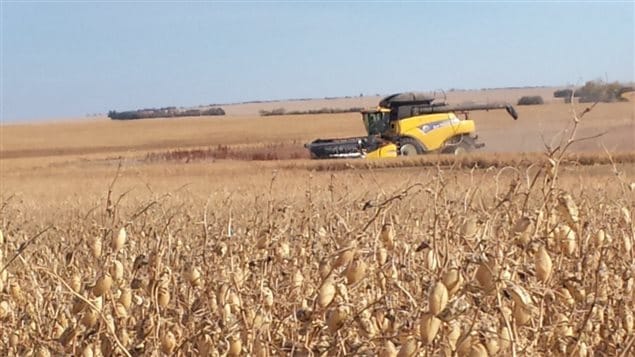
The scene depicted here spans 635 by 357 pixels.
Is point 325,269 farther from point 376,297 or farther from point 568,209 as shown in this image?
point 568,209

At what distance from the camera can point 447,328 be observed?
176 centimetres

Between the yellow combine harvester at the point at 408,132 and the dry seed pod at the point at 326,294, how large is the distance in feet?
75.0

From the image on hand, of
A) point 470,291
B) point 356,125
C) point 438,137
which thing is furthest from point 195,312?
point 356,125

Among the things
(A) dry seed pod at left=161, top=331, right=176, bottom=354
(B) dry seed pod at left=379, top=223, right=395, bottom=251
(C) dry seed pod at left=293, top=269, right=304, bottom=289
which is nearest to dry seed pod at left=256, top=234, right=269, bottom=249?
(C) dry seed pod at left=293, top=269, right=304, bottom=289

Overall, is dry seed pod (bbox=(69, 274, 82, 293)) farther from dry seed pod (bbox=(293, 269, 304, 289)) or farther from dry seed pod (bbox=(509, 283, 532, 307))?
dry seed pod (bbox=(509, 283, 532, 307))

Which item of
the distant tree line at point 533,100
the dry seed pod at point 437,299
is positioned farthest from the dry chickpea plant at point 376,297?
the distant tree line at point 533,100

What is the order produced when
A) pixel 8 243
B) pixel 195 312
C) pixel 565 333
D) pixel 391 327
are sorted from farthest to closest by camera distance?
1. pixel 8 243
2. pixel 195 312
3. pixel 565 333
4. pixel 391 327

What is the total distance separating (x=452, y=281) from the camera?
66.2 inches

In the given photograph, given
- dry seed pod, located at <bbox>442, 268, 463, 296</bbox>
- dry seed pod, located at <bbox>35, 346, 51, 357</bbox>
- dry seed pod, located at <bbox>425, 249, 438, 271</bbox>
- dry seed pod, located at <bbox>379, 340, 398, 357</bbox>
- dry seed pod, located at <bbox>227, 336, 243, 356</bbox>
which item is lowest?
dry seed pod, located at <bbox>35, 346, 51, 357</bbox>

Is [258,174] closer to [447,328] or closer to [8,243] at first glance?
[8,243]

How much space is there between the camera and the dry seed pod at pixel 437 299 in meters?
1.61

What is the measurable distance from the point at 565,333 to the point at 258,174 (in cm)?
2002

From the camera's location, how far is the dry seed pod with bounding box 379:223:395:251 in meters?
2.28

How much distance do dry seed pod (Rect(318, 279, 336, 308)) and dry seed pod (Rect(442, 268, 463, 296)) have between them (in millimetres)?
279
